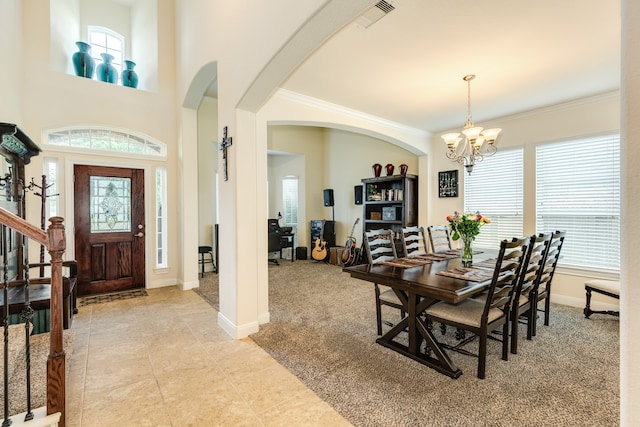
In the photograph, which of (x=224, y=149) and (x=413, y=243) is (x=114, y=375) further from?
(x=413, y=243)

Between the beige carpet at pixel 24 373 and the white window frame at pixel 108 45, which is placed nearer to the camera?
the beige carpet at pixel 24 373

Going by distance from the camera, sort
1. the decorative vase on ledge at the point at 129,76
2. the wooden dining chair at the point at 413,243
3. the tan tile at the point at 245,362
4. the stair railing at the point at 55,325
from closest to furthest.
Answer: the stair railing at the point at 55,325 < the tan tile at the point at 245,362 < the wooden dining chair at the point at 413,243 < the decorative vase on ledge at the point at 129,76

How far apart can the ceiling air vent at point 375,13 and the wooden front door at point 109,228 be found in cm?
400

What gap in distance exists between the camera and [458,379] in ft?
7.07

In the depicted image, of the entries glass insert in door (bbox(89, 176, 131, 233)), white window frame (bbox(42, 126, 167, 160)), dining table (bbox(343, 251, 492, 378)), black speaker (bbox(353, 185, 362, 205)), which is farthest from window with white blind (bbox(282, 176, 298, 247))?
dining table (bbox(343, 251, 492, 378))

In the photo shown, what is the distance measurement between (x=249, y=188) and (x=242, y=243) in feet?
1.78

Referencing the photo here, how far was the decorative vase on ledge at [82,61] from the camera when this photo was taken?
14.4 ft

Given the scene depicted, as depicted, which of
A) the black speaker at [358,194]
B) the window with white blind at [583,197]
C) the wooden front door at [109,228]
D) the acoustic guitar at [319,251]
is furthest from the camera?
the acoustic guitar at [319,251]

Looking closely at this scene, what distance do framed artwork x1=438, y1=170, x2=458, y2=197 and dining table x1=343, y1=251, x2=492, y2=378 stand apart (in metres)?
2.38

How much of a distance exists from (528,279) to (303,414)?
2.11 m

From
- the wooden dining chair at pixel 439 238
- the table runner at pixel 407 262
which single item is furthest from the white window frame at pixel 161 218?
the wooden dining chair at pixel 439 238

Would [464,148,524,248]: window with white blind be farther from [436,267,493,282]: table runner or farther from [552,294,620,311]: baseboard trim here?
[436,267,493,282]: table runner

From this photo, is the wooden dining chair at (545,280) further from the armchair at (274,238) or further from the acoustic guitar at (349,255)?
the armchair at (274,238)

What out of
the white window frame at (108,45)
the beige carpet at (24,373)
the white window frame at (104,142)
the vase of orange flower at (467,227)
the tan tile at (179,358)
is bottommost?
the tan tile at (179,358)
